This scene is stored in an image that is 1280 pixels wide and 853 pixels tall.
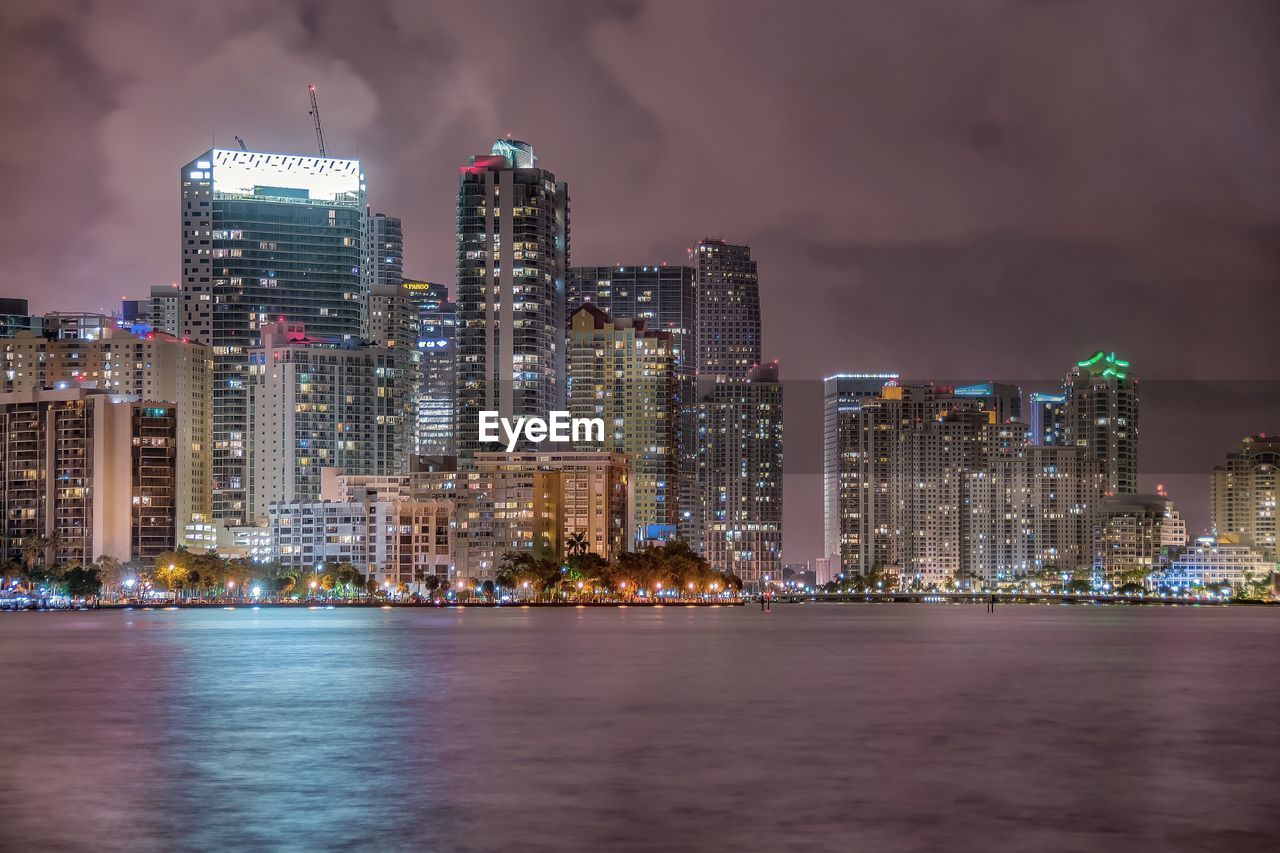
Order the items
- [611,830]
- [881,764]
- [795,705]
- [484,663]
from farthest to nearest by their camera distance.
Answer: [484,663] < [795,705] < [881,764] < [611,830]

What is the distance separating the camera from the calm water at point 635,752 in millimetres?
40844

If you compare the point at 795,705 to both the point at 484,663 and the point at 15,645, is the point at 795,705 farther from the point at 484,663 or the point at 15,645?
the point at 15,645

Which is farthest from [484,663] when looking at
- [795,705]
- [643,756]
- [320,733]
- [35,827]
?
[35,827]

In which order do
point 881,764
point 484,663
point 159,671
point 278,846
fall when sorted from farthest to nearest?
point 484,663, point 159,671, point 881,764, point 278,846

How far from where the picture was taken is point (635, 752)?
5603cm

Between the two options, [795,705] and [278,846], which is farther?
[795,705]

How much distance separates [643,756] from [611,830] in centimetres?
1440

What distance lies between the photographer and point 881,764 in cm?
5338

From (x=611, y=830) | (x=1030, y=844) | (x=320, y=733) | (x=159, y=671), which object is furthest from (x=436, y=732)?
(x=159, y=671)

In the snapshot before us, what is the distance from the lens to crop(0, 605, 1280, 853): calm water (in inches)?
1608

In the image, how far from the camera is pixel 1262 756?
185 feet

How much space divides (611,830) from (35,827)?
1407 cm

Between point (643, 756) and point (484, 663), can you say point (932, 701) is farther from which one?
point (484, 663)

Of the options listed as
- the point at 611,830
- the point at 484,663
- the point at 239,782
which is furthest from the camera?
the point at 484,663
